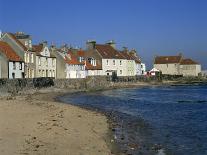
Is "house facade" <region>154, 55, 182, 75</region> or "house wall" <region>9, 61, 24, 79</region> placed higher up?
"house facade" <region>154, 55, 182, 75</region>

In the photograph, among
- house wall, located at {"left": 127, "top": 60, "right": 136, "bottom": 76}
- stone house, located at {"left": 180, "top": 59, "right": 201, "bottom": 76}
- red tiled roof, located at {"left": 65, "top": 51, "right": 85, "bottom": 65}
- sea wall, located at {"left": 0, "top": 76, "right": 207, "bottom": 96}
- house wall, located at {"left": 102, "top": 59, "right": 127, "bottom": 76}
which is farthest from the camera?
stone house, located at {"left": 180, "top": 59, "right": 201, "bottom": 76}

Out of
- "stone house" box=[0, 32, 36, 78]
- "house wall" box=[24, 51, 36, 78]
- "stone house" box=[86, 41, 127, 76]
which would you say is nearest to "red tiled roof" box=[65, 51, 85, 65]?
"stone house" box=[86, 41, 127, 76]

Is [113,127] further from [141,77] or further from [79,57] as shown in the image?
[141,77]

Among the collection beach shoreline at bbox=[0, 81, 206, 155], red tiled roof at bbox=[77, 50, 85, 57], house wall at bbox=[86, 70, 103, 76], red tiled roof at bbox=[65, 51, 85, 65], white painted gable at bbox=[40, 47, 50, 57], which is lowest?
beach shoreline at bbox=[0, 81, 206, 155]

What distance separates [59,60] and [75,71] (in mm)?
5541

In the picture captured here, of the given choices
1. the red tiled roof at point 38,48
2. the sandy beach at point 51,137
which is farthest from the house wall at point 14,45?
the sandy beach at point 51,137

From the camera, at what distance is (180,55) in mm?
119000

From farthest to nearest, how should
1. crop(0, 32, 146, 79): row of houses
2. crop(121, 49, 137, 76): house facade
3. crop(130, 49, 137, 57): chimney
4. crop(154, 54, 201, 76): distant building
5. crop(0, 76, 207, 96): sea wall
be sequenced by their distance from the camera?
crop(154, 54, 201, 76): distant building, crop(130, 49, 137, 57): chimney, crop(121, 49, 137, 76): house facade, crop(0, 32, 146, 79): row of houses, crop(0, 76, 207, 96): sea wall

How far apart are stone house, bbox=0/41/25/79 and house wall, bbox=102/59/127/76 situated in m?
30.5

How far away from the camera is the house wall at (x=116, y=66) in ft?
285

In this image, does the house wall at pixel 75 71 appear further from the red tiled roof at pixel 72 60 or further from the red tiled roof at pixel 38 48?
the red tiled roof at pixel 38 48

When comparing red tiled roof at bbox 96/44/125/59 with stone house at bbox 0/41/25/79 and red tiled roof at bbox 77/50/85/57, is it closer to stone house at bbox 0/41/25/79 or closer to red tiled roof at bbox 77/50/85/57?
red tiled roof at bbox 77/50/85/57

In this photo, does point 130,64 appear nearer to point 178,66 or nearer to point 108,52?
point 108,52

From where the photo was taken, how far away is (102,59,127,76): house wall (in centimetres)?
8700
